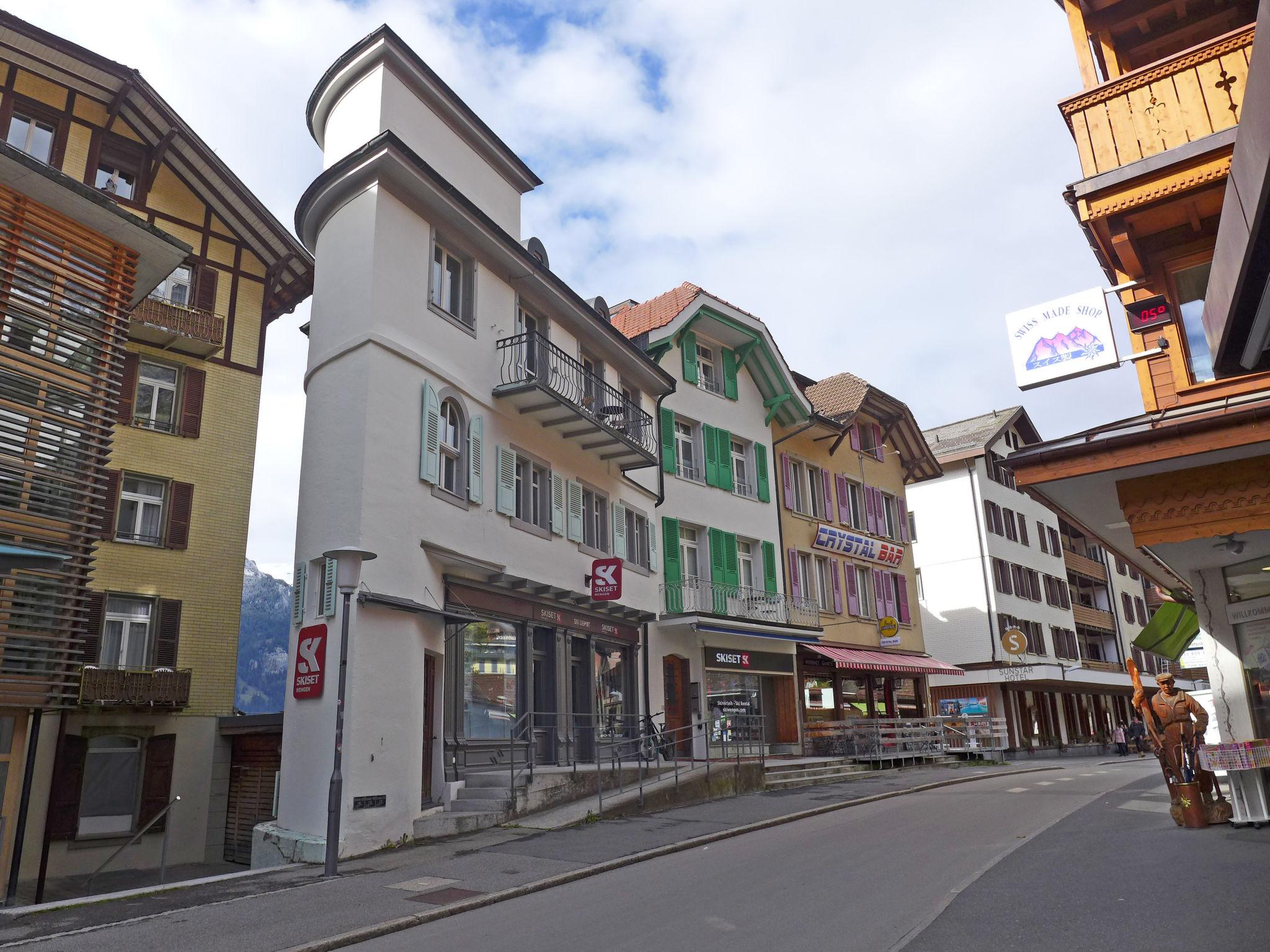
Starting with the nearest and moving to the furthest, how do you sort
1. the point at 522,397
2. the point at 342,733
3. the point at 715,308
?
the point at 342,733, the point at 522,397, the point at 715,308

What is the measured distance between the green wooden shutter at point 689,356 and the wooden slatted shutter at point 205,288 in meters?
11.0

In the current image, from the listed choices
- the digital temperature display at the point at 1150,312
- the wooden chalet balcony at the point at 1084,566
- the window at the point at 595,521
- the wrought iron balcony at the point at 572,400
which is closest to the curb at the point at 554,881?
the window at the point at 595,521

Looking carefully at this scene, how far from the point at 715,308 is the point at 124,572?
14967mm

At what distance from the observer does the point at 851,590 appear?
1201 inches

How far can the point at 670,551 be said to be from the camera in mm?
23391

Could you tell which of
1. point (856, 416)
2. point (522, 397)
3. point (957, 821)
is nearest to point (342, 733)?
point (522, 397)

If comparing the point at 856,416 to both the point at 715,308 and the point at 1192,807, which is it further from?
the point at 1192,807

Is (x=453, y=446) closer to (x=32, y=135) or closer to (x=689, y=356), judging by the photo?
(x=689, y=356)

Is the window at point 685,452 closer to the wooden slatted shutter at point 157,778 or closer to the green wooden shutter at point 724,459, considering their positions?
the green wooden shutter at point 724,459

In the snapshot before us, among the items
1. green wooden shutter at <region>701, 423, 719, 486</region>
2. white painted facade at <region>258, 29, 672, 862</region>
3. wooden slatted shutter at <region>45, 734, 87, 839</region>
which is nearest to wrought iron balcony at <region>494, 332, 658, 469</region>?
white painted facade at <region>258, 29, 672, 862</region>

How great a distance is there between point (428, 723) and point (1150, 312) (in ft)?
36.5

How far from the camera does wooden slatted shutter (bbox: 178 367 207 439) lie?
2070 cm

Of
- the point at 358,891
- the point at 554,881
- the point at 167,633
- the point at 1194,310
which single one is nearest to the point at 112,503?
the point at 167,633

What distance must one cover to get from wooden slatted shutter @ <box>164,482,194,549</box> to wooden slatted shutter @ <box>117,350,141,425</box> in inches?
63.1
